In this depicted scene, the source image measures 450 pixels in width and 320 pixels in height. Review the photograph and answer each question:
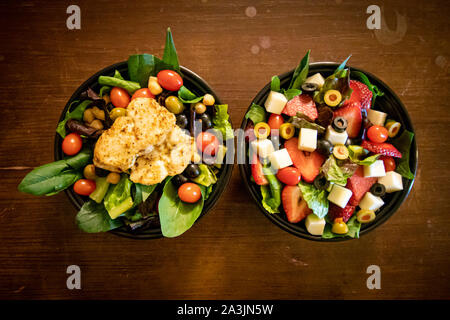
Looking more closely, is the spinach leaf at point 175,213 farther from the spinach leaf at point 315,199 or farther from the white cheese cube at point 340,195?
the white cheese cube at point 340,195

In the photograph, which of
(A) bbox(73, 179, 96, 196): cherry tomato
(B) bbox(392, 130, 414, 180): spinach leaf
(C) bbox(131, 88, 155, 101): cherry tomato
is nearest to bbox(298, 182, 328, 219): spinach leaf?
(B) bbox(392, 130, 414, 180): spinach leaf

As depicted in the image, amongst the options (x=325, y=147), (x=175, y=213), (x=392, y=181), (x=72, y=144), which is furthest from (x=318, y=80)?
(x=72, y=144)

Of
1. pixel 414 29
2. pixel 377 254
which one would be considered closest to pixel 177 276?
pixel 377 254

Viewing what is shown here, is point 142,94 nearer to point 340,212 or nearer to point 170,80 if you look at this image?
point 170,80

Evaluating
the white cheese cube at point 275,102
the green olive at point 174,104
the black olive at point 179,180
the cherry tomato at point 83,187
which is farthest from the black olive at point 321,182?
the cherry tomato at point 83,187

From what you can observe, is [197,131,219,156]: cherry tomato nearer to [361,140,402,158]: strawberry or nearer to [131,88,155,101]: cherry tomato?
[131,88,155,101]: cherry tomato
